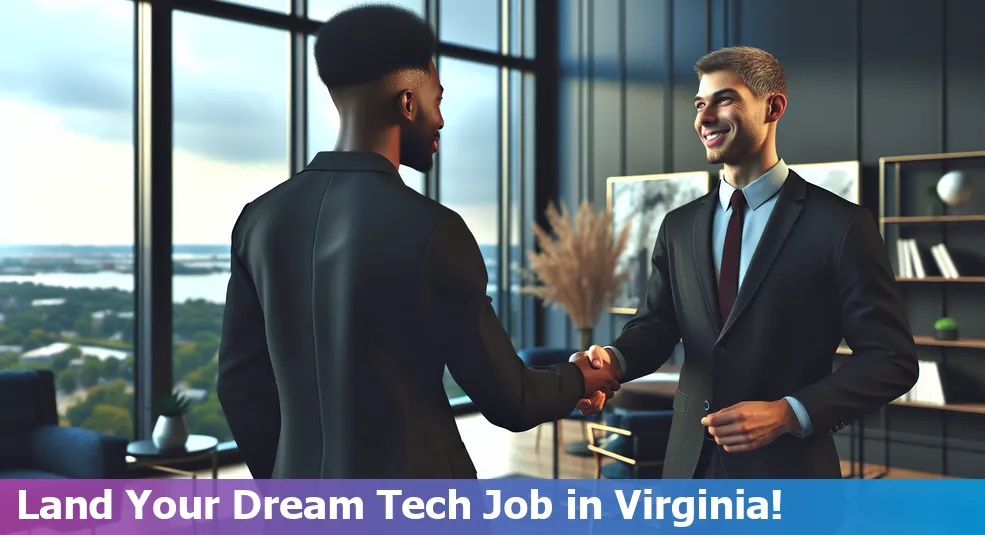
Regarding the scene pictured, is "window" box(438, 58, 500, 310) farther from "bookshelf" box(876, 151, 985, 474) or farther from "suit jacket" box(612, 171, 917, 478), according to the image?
"suit jacket" box(612, 171, 917, 478)

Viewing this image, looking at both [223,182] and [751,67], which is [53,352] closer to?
[223,182]

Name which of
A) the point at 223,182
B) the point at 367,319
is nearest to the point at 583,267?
the point at 223,182

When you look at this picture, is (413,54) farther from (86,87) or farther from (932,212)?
(932,212)

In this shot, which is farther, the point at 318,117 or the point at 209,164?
the point at 318,117

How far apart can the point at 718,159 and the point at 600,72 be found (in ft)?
22.1

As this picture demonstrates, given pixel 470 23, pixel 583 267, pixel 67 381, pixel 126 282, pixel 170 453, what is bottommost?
Result: pixel 170 453

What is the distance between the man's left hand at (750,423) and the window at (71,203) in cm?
491

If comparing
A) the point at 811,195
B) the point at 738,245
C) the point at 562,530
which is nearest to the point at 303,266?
the point at 738,245

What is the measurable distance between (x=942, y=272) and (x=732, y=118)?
15.8 ft

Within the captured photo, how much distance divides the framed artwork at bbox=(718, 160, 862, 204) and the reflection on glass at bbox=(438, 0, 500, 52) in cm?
308

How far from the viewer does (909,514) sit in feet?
17.1

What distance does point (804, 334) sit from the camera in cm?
180

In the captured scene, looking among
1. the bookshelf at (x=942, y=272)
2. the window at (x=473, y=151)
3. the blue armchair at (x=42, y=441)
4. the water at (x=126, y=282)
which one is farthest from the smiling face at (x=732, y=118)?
the window at (x=473, y=151)

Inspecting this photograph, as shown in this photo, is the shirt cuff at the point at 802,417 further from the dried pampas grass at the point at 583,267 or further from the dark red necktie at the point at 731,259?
the dried pampas grass at the point at 583,267
